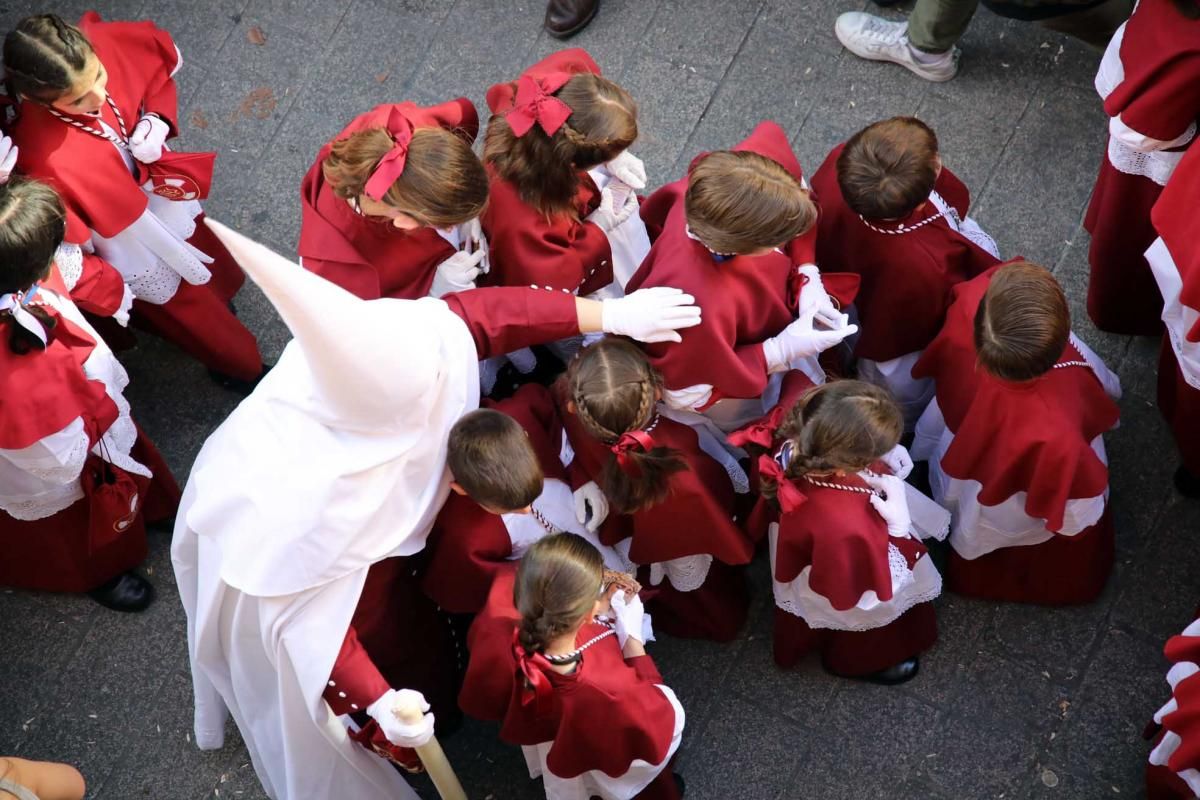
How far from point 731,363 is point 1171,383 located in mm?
1488

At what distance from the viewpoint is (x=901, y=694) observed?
3.43 meters

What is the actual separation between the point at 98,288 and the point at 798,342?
196 centimetres

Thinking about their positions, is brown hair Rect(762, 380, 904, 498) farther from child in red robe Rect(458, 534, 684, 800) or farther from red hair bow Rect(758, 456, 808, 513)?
child in red robe Rect(458, 534, 684, 800)

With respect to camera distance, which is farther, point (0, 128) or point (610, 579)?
point (0, 128)

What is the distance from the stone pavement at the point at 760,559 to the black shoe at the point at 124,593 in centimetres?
6

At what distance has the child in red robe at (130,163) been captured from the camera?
3178 millimetres

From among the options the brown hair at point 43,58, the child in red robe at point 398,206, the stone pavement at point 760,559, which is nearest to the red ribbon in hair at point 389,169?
the child in red robe at point 398,206

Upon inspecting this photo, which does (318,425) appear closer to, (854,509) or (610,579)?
(610,579)

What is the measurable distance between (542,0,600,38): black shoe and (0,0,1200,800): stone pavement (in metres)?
0.06

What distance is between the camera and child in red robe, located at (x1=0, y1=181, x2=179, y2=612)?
2.96m

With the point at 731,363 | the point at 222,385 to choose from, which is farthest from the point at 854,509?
the point at 222,385

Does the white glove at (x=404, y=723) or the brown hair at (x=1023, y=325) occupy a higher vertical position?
the brown hair at (x=1023, y=325)

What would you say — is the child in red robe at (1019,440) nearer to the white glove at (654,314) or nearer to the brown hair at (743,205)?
the brown hair at (743,205)

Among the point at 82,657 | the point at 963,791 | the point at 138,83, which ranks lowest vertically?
the point at 82,657
